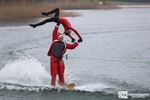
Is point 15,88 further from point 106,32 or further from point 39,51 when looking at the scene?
point 106,32

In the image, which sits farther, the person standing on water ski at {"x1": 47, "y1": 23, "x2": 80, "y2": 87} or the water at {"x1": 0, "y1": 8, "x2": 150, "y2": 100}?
the person standing on water ski at {"x1": 47, "y1": 23, "x2": 80, "y2": 87}

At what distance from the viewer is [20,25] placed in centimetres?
3800

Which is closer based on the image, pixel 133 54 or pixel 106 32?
pixel 133 54

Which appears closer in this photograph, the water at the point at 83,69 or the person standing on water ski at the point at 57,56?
the water at the point at 83,69

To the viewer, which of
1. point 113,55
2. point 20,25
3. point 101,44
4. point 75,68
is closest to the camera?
point 75,68

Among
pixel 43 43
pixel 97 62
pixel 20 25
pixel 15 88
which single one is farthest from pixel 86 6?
pixel 15 88

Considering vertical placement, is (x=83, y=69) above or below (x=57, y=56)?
below

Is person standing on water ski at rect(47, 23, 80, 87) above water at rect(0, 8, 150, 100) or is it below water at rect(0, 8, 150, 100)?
above

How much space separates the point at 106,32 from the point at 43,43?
9.26 m

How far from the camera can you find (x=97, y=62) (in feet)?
65.1

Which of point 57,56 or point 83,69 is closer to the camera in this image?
point 57,56

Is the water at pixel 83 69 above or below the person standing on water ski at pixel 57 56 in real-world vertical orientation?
below

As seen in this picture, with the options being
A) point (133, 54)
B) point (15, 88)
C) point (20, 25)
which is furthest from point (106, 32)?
point (15, 88)

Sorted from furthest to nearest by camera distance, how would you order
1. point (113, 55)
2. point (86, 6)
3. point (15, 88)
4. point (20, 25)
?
point (86, 6) < point (20, 25) < point (113, 55) < point (15, 88)
